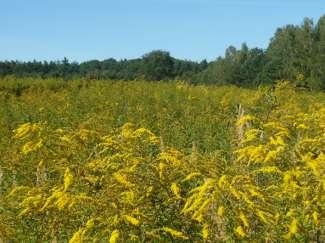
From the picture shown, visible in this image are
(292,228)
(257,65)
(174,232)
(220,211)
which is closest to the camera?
(220,211)

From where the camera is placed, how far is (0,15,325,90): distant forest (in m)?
52.8

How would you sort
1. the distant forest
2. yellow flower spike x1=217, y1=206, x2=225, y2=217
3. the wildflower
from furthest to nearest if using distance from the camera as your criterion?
the distant forest → the wildflower → yellow flower spike x1=217, y1=206, x2=225, y2=217

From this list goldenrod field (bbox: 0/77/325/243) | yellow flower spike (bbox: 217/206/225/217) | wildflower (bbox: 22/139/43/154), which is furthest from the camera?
wildflower (bbox: 22/139/43/154)

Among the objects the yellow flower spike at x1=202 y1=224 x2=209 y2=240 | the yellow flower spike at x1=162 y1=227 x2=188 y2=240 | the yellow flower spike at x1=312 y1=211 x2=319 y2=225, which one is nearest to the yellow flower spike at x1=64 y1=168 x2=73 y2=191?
the yellow flower spike at x1=162 y1=227 x2=188 y2=240

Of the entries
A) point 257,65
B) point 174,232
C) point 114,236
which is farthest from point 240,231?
point 257,65

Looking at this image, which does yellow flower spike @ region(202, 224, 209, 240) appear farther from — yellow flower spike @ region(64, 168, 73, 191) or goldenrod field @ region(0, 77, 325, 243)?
yellow flower spike @ region(64, 168, 73, 191)

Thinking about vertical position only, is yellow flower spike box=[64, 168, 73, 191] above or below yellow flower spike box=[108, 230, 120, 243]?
above

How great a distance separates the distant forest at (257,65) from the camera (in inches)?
2078

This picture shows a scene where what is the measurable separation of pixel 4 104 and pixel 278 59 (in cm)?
4759

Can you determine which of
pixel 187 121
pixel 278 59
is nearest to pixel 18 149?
pixel 187 121

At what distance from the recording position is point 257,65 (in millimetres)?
68625

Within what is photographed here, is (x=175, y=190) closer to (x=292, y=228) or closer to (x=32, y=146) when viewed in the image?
(x=292, y=228)

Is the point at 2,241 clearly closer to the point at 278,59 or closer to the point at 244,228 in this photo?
the point at 244,228

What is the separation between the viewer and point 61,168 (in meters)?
4.43
